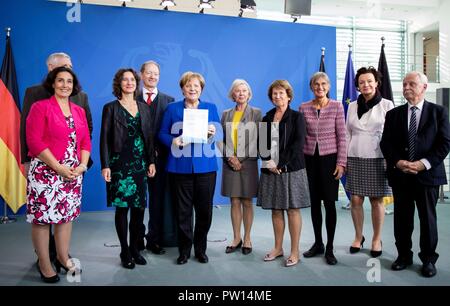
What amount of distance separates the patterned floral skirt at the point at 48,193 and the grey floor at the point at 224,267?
0.51m

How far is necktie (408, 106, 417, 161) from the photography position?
9.41ft

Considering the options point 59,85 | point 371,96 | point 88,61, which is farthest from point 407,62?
point 59,85

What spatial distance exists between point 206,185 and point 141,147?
619mm

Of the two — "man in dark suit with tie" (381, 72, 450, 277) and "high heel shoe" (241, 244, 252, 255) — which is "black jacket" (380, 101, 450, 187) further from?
"high heel shoe" (241, 244, 252, 255)

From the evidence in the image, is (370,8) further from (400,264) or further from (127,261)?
(127,261)

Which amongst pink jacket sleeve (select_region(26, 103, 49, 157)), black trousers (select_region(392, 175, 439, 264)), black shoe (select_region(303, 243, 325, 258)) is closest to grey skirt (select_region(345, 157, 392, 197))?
black trousers (select_region(392, 175, 439, 264))

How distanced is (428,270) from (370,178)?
0.85 metres

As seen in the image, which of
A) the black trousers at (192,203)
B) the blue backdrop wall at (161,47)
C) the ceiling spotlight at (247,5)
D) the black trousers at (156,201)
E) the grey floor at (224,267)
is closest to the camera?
the grey floor at (224,267)

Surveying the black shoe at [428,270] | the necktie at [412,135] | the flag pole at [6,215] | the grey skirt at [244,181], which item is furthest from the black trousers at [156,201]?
the flag pole at [6,215]

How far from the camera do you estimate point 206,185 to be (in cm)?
309

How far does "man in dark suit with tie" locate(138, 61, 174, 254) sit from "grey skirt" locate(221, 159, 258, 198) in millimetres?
621

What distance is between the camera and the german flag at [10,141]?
4.72m

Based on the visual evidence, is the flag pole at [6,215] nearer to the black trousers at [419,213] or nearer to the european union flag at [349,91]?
the black trousers at [419,213]
